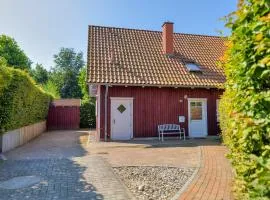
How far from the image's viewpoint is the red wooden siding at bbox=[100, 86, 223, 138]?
16031mm

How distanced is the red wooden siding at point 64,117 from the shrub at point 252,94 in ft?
81.3

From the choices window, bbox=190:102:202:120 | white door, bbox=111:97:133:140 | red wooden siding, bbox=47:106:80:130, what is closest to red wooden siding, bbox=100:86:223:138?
white door, bbox=111:97:133:140

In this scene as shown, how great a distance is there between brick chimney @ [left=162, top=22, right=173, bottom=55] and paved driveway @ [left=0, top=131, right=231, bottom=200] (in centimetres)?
732

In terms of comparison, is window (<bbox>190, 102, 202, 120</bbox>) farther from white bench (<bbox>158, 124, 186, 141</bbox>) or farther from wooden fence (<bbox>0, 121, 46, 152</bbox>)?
wooden fence (<bbox>0, 121, 46, 152</bbox>)

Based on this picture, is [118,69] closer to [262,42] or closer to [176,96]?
[176,96]

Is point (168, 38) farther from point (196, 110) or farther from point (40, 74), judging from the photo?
point (40, 74)

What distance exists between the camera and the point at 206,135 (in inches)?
677

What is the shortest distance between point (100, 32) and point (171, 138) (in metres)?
8.76

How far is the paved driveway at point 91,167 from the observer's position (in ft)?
20.9

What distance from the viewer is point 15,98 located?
12.9 m

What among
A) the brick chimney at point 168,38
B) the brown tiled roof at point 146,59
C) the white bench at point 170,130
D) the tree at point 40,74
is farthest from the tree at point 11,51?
the white bench at point 170,130

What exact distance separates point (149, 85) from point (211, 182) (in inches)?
376

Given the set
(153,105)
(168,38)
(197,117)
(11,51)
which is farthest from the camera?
(11,51)

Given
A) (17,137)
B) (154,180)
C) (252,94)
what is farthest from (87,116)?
(252,94)
